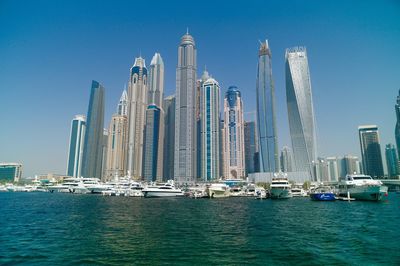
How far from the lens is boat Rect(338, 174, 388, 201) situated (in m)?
97.6

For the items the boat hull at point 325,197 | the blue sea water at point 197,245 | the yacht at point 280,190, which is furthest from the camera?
the yacht at point 280,190

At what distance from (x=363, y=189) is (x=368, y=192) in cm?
250

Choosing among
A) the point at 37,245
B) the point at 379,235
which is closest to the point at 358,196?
Answer: the point at 379,235

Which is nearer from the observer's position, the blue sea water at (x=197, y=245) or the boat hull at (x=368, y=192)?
the blue sea water at (x=197, y=245)

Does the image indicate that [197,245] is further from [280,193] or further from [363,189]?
[280,193]

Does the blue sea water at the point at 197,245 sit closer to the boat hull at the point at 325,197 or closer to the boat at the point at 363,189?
the boat at the point at 363,189

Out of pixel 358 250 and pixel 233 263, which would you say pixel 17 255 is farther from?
pixel 358 250

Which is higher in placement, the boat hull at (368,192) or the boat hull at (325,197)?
the boat hull at (368,192)

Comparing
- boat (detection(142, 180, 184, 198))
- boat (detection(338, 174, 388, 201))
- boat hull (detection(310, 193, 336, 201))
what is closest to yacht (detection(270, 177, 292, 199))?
boat hull (detection(310, 193, 336, 201))

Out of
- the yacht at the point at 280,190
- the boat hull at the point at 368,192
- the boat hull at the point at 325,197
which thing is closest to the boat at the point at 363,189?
the boat hull at the point at 368,192

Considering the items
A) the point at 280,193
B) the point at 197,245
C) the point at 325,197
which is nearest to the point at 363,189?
the point at 325,197

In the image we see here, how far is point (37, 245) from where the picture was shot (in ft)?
98.1

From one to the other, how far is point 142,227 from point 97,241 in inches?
429

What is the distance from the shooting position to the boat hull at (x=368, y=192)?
96938 millimetres
